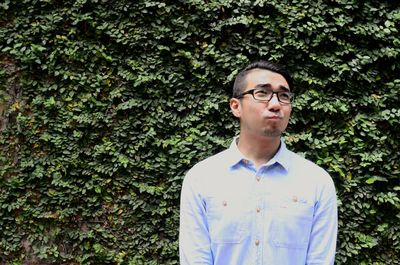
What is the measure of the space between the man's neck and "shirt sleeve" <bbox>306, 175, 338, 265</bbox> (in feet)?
1.03

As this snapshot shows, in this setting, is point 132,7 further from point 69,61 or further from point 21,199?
point 21,199

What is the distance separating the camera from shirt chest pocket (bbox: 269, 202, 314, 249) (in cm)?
209

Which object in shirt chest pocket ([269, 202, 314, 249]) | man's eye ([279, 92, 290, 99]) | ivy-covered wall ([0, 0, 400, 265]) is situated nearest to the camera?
shirt chest pocket ([269, 202, 314, 249])

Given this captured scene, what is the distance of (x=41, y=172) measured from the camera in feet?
12.3

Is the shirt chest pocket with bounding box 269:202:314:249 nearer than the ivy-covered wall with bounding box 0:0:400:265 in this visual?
Yes

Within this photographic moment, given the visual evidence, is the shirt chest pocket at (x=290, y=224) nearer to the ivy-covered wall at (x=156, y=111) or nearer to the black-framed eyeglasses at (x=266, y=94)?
the black-framed eyeglasses at (x=266, y=94)

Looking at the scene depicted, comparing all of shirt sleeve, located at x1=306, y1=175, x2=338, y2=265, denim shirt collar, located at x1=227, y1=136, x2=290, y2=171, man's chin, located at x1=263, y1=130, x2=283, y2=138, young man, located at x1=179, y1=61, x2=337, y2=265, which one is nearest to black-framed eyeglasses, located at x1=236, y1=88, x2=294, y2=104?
young man, located at x1=179, y1=61, x2=337, y2=265

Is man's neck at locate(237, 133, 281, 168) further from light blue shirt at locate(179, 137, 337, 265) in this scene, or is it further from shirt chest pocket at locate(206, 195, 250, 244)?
shirt chest pocket at locate(206, 195, 250, 244)

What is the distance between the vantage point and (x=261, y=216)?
2.11 metres

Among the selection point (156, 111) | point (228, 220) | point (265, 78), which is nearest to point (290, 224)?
point (228, 220)

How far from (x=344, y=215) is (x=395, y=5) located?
1.80 m

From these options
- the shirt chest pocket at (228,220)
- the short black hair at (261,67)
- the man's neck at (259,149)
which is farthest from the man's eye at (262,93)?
the shirt chest pocket at (228,220)

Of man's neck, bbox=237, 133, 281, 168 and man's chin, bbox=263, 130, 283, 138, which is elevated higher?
man's chin, bbox=263, 130, 283, 138

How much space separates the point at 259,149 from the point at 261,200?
0.27 meters
